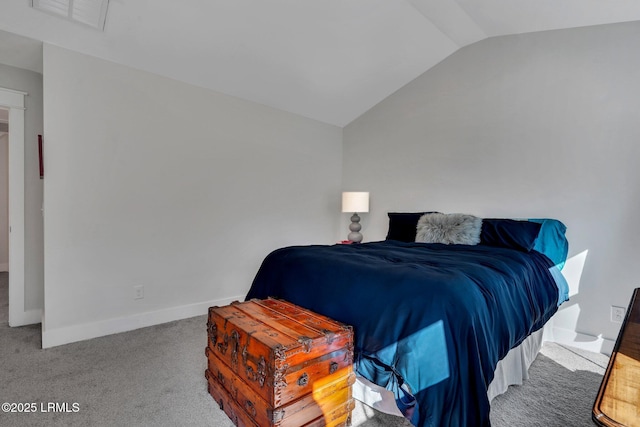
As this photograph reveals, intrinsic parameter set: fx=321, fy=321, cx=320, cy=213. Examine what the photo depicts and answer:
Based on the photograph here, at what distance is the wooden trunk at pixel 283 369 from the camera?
4.35 feet

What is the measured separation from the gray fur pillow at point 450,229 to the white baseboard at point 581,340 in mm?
995

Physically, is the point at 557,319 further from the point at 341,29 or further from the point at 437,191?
the point at 341,29

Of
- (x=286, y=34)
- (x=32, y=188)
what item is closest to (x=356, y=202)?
(x=286, y=34)

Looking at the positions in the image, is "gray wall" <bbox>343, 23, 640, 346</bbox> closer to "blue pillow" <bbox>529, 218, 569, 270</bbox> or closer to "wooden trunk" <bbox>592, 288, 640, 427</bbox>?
"blue pillow" <bbox>529, 218, 569, 270</bbox>

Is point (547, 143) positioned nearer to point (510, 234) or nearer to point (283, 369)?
point (510, 234)

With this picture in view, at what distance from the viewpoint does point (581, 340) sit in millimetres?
2562

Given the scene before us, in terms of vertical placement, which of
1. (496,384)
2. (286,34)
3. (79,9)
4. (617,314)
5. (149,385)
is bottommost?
(149,385)

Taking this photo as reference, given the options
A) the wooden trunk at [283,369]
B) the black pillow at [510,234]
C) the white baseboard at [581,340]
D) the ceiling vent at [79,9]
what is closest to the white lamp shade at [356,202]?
the black pillow at [510,234]

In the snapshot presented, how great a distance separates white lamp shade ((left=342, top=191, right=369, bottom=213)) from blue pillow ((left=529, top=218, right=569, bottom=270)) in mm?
1796

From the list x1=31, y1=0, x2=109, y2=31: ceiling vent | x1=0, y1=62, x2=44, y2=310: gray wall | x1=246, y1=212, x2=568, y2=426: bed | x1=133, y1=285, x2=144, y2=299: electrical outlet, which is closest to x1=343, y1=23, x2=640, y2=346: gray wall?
x1=246, y1=212, x2=568, y2=426: bed

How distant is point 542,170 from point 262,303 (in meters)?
2.61

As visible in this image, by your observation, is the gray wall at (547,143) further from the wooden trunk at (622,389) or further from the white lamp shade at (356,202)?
the wooden trunk at (622,389)

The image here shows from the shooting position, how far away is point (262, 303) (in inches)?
77.1

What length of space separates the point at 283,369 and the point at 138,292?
6.80 feet
